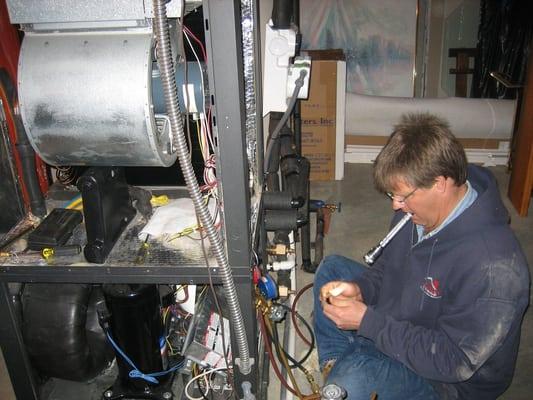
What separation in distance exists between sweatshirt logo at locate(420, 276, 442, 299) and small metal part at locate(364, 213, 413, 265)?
0.15m

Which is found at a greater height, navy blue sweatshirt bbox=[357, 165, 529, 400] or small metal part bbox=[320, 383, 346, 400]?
navy blue sweatshirt bbox=[357, 165, 529, 400]

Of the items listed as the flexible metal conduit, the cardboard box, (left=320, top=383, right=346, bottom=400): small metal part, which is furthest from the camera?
the cardboard box

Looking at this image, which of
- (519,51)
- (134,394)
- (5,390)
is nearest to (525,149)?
(519,51)

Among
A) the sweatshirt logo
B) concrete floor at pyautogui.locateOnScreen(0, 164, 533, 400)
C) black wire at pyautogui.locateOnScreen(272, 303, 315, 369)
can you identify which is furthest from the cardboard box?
the sweatshirt logo

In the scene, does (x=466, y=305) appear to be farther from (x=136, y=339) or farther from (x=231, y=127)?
(x=136, y=339)

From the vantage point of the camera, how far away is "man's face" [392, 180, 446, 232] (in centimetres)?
116

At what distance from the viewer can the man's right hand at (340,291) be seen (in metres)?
1.35

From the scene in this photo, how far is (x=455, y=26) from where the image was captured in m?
3.87

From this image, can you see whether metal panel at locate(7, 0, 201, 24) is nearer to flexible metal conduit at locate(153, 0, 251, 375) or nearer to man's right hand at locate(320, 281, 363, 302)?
flexible metal conduit at locate(153, 0, 251, 375)

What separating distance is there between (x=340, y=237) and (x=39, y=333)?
1.71 metres

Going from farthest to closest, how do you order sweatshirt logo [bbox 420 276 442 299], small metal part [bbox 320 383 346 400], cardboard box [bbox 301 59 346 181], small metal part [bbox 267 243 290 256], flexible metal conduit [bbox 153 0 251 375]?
cardboard box [bbox 301 59 346 181] → small metal part [bbox 267 243 290 256] → sweatshirt logo [bbox 420 276 442 299] → small metal part [bbox 320 383 346 400] → flexible metal conduit [bbox 153 0 251 375]

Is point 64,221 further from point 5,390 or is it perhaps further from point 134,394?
point 5,390

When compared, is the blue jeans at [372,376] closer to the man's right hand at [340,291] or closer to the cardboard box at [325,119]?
the man's right hand at [340,291]

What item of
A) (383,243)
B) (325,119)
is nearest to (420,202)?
(383,243)
